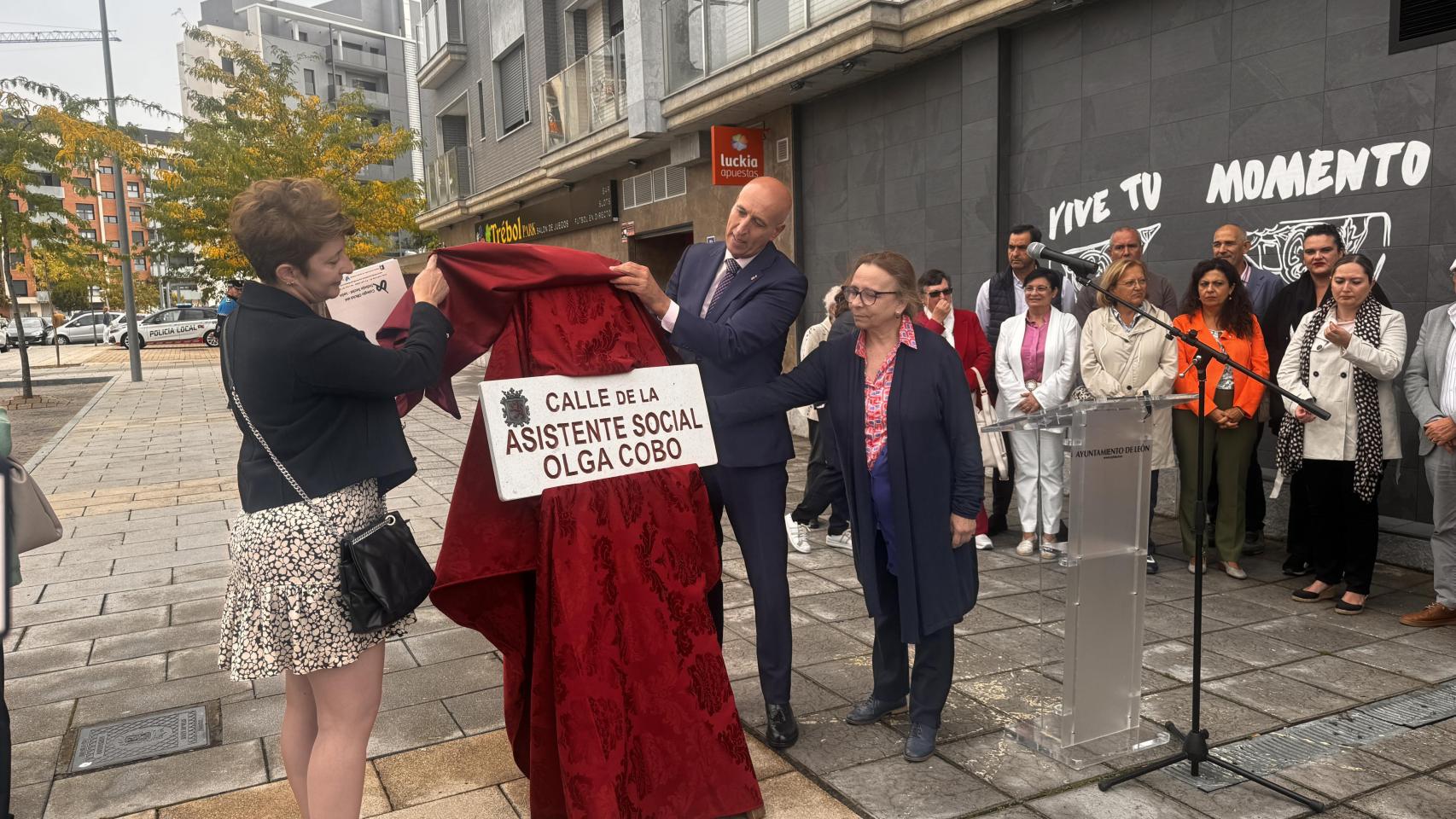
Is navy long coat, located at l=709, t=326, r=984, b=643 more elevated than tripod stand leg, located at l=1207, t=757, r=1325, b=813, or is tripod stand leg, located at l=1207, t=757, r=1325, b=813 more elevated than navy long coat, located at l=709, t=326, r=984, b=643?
navy long coat, located at l=709, t=326, r=984, b=643

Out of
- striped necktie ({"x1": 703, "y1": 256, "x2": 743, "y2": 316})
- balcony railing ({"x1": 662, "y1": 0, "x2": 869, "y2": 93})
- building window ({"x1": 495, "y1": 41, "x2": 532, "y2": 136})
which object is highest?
building window ({"x1": 495, "y1": 41, "x2": 532, "y2": 136})

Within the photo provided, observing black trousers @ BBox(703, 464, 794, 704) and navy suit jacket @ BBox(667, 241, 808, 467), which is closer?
navy suit jacket @ BBox(667, 241, 808, 467)

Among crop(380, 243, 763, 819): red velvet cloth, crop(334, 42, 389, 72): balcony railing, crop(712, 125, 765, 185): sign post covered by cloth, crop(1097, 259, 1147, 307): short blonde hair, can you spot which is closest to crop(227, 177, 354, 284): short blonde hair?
crop(380, 243, 763, 819): red velvet cloth

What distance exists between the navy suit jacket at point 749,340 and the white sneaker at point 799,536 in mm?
3043

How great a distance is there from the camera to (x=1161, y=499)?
7324 mm

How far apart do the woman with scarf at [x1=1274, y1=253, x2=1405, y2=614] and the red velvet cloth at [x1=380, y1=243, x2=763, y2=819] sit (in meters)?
3.75

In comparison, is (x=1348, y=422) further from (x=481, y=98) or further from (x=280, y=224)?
(x=481, y=98)

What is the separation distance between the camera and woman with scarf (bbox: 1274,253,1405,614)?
506cm

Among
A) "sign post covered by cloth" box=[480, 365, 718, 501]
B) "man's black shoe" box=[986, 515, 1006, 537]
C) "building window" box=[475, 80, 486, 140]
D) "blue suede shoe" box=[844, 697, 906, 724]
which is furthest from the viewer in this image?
"building window" box=[475, 80, 486, 140]

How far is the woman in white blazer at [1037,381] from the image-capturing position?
616cm

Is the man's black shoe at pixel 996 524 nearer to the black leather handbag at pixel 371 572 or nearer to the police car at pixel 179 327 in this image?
the black leather handbag at pixel 371 572

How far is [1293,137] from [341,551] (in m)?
6.48

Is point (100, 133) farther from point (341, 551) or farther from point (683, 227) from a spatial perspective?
point (341, 551)

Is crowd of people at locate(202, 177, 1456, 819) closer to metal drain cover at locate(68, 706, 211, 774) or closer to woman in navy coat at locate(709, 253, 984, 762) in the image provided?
woman in navy coat at locate(709, 253, 984, 762)
